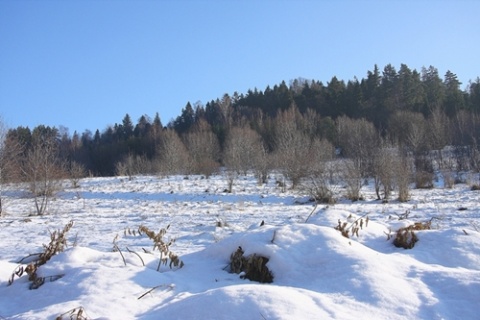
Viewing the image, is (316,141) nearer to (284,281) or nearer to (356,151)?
(356,151)

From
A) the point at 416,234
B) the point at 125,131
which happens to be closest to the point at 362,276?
the point at 416,234

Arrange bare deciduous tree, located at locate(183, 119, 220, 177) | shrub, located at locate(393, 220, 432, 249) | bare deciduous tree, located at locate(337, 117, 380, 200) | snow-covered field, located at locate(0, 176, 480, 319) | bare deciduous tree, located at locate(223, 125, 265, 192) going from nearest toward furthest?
1. snow-covered field, located at locate(0, 176, 480, 319)
2. shrub, located at locate(393, 220, 432, 249)
3. bare deciduous tree, located at locate(337, 117, 380, 200)
4. bare deciduous tree, located at locate(223, 125, 265, 192)
5. bare deciduous tree, located at locate(183, 119, 220, 177)

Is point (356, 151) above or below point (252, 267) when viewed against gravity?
above

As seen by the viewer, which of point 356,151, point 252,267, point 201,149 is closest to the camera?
point 252,267

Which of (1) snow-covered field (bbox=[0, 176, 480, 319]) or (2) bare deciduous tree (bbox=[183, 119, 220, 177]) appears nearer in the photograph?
(1) snow-covered field (bbox=[0, 176, 480, 319])

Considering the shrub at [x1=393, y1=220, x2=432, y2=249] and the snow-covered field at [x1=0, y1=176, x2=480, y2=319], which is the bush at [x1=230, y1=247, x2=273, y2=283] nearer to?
the snow-covered field at [x1=0, y1=176, x2=480, y2=319]

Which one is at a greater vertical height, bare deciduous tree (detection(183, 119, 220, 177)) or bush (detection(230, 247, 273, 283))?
bare deciduous tree (detection(183, 119, 220, 177))

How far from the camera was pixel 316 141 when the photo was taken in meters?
26.2

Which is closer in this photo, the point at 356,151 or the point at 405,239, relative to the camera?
the point at 405,239

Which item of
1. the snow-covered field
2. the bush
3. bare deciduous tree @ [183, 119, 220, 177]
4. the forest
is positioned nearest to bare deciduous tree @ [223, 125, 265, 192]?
the forest

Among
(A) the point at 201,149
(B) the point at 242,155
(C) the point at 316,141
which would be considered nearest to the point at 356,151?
(C) the point at 316,141

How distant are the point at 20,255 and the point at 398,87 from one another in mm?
50540

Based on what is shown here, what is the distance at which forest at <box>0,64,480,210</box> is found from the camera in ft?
52.5

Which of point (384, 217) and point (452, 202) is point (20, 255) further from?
point (452, 202)
